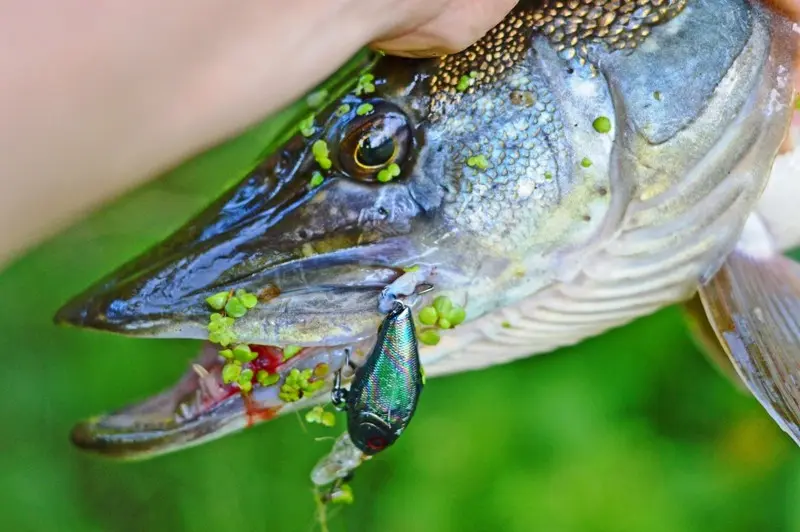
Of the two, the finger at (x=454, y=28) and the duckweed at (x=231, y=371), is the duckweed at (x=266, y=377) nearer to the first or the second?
the duckweed at (x=231, y=371)

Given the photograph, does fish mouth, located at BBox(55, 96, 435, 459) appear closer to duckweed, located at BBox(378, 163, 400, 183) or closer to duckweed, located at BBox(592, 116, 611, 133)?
duckweed, located at BBox(378, 163, 400, 183)

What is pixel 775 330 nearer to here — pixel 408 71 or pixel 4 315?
pixel 408 71

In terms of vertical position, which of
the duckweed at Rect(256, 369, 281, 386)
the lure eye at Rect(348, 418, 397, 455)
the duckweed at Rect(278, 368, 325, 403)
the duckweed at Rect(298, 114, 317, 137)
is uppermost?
the duckweed at Rect(298, 114, 317, 137)

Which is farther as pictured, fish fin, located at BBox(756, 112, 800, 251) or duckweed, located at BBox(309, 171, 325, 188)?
fish fin, located at BBox(756, 112, 800, 251)

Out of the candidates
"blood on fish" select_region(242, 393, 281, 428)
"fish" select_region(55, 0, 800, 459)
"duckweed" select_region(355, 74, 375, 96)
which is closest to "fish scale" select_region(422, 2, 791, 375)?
"fish" select_region(55, 0, 800, 459)

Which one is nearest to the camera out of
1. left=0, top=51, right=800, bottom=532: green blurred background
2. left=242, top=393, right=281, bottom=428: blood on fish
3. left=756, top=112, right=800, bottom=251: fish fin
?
left=242, top=393, right=281, bottom=428: blood on fish

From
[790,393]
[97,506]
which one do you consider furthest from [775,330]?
[97,506]
